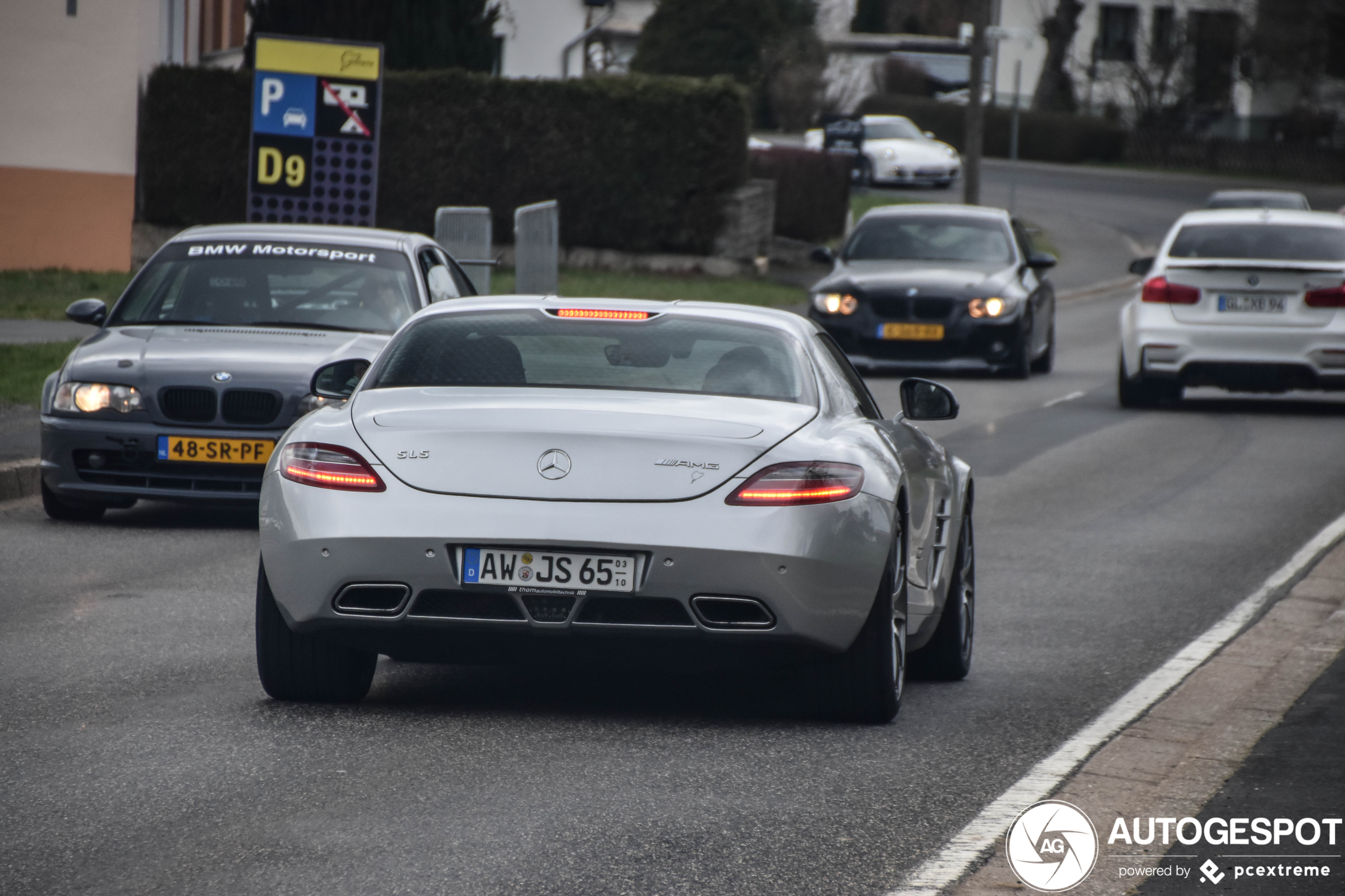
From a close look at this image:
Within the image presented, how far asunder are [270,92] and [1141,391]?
26.3ft

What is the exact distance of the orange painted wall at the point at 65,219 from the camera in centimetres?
2792

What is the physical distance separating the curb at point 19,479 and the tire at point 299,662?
5.78 meters

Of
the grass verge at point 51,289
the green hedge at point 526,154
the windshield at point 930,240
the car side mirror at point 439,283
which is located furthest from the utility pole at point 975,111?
the car side mirror at point 439,283

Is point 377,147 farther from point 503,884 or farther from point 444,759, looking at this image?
point 503,884

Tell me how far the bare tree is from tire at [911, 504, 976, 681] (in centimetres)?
7290

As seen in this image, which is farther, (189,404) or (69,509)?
(69,509)

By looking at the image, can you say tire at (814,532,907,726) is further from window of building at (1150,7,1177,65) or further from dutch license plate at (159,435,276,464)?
window of building at (1150,7,1177,65)

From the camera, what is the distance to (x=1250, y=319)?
17875 millimetres

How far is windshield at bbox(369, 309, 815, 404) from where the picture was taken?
6.59 metres

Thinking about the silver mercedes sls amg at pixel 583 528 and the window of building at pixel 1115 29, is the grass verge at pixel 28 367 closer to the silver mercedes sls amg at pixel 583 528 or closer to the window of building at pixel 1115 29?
the silver mercedes sls amg at pixel 583 528

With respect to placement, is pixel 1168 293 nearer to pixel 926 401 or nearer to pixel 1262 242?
pixel 1262 242

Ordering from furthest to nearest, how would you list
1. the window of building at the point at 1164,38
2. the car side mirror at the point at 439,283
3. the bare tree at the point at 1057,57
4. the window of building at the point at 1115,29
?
1. the window of building at the point at 1115,29
2. the bare tree at the point at 1057,57
3. the window of building at the point at 1164,38
4. the car side mirror at the point at 439,283

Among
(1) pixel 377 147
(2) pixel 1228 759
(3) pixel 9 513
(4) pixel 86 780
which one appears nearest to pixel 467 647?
(4) pixel 86 780

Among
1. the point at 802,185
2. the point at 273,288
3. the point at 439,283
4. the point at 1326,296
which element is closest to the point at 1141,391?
the point at 1326,296
